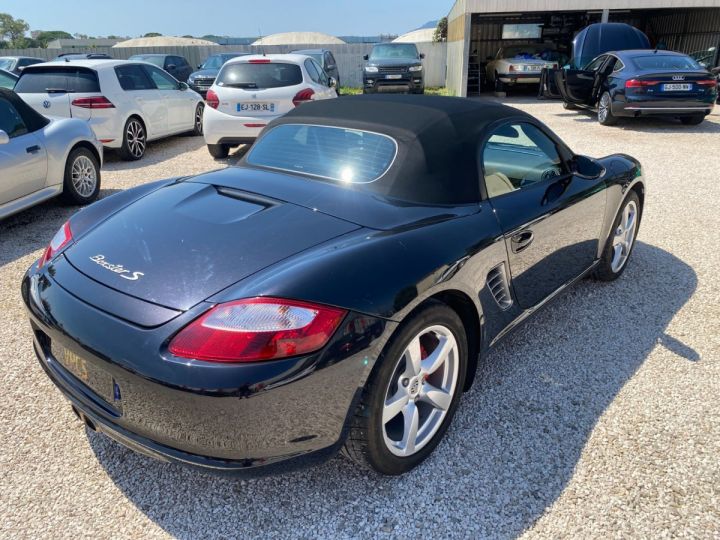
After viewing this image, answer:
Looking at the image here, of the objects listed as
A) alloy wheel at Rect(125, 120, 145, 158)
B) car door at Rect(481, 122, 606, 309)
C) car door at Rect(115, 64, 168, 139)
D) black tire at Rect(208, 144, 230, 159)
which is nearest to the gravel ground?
car door at Rect(481, 122, 606, 309)

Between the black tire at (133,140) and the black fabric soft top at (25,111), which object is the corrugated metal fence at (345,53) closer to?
the black tire at (133,140)

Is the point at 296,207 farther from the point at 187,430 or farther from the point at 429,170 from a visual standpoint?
the point at 187,430

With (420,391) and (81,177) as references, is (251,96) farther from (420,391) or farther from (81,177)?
(420,391)

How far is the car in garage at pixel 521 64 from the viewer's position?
58.6 ft

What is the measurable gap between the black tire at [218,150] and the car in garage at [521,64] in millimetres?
12331

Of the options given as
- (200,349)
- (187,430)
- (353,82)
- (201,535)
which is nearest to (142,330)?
(200,349)

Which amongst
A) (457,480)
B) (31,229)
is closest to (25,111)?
(31,229)

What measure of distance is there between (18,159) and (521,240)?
4.99 meters

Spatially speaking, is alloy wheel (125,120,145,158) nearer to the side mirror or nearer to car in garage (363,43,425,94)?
the side mirror

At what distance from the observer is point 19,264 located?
188 inches

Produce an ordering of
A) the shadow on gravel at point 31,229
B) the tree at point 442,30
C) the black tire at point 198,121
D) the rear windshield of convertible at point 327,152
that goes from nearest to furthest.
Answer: the rear windshield of convertible at point 327,152, the shadow on gravel at point 31,229, the black tire at point 198,121, the tree at point 442,30

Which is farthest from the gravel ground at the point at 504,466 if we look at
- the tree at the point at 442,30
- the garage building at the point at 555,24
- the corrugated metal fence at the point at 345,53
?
the tree at the point at 442,30

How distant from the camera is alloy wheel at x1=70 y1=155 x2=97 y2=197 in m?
6.34

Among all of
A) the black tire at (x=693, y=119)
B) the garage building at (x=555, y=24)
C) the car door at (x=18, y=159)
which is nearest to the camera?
the car door at (x=18, y=159)
